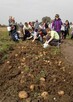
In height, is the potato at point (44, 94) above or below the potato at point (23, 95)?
above

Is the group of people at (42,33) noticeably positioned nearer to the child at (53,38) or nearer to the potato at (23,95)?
the child at (53,38)

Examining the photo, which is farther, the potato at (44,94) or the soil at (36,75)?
the soil at (36,75)

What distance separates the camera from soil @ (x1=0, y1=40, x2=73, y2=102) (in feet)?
25.1

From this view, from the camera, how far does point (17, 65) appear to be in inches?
397

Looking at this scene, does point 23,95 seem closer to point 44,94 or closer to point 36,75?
point 44,94

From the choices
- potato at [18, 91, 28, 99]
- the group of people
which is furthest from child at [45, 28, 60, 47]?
potato at [18, 91, 28, 99]

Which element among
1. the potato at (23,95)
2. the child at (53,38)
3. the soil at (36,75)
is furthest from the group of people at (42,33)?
the potato at (23,95)

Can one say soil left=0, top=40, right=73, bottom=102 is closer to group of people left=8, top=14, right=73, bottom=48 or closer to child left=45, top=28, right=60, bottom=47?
child left=45, top=28, right=60, bottom=47

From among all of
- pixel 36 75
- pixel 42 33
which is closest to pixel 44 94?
pixel 36 75

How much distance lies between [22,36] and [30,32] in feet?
1.67

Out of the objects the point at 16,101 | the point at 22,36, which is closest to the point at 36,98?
the point at 16,101

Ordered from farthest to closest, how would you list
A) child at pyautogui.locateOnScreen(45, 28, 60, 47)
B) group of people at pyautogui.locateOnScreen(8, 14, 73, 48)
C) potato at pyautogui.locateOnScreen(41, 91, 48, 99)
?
group of people at pyautogui.locateOnScreen(8, 14, 73, 48)
child at pyautogui.locateOnScreen(45, 28, 60, 47)
potato at pyautogui.locateOnScreen(41, 91, 48, 99)

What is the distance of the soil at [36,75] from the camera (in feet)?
25.1

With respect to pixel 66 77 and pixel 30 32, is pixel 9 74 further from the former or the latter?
pixel 30 32
